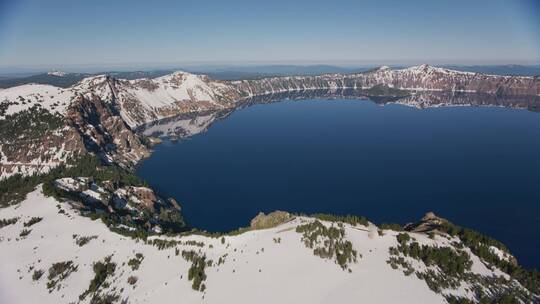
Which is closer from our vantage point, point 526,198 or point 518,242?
point 518,242

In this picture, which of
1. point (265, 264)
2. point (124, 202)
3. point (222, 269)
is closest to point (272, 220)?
point (265, 264)

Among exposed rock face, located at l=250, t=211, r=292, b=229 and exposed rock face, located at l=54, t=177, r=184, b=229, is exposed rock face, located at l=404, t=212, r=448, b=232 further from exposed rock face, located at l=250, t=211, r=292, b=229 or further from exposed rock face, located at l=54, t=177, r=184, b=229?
exposed rock face, located at l=54, t=177, r=184, b=229

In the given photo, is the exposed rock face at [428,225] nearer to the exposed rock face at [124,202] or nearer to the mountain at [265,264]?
the mountain at [265,264]

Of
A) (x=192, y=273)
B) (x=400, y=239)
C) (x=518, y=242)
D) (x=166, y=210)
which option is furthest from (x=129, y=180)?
(x=518, y=242)

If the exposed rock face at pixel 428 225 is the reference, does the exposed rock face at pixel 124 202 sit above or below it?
below

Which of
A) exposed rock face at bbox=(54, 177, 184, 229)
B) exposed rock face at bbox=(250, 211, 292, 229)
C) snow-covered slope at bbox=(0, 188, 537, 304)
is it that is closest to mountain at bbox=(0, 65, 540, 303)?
snow-covered slope at bbox=(0, 188, 537, 304)

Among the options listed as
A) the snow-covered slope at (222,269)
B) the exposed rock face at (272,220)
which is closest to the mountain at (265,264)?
the snow-covered slope at (222,269)

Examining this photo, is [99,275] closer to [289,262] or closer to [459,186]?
[289,262]

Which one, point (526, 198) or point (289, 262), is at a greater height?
point (289, 262)
